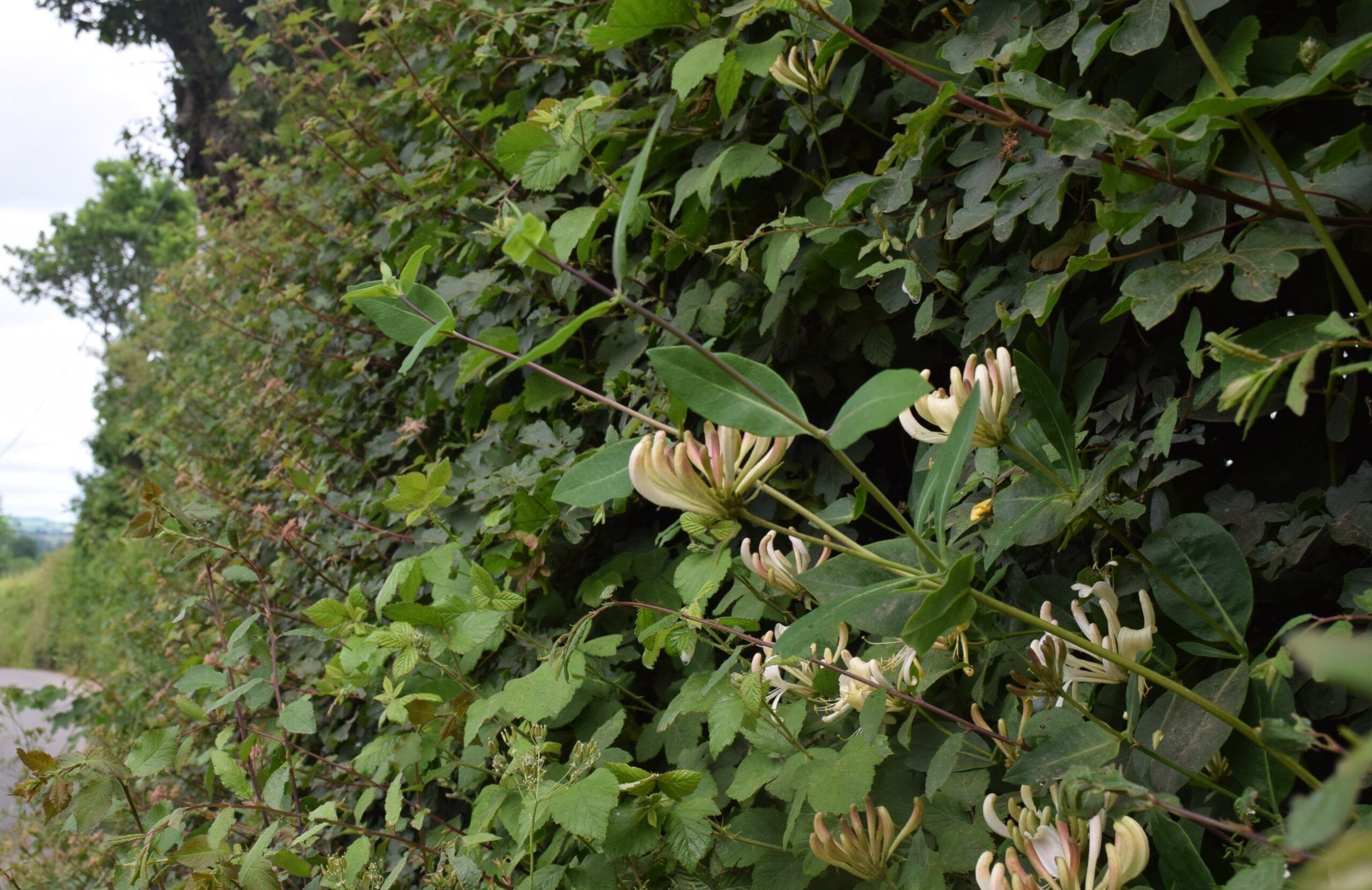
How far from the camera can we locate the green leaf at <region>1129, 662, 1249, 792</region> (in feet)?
2.50

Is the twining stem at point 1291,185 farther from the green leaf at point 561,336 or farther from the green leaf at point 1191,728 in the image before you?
the green leaf at point 561,336

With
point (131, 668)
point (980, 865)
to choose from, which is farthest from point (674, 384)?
point (131, 668)

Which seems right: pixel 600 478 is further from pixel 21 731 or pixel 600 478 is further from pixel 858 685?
pixel 21 731

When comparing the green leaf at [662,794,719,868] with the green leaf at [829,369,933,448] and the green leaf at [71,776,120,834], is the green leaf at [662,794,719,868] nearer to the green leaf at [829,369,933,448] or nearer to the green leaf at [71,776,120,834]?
the green leaf at [829,369,933,448]

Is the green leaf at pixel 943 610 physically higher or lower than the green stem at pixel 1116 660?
higher

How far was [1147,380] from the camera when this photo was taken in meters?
1.01

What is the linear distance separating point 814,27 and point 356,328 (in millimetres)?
1735

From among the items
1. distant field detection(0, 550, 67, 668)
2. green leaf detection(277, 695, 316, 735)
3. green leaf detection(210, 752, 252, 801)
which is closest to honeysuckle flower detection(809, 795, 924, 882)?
green leaf detection(277, 695, 316, 735)

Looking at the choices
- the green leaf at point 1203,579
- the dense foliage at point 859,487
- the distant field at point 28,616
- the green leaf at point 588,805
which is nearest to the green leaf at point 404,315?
the dense foliage at point 859,487

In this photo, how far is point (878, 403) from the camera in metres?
0.60

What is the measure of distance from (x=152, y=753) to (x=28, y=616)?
16.8 m

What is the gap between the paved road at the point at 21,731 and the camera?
3.31 metres

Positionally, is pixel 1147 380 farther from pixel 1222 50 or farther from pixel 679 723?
pixel 679 723

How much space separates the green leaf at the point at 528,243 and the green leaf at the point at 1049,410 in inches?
17.7
